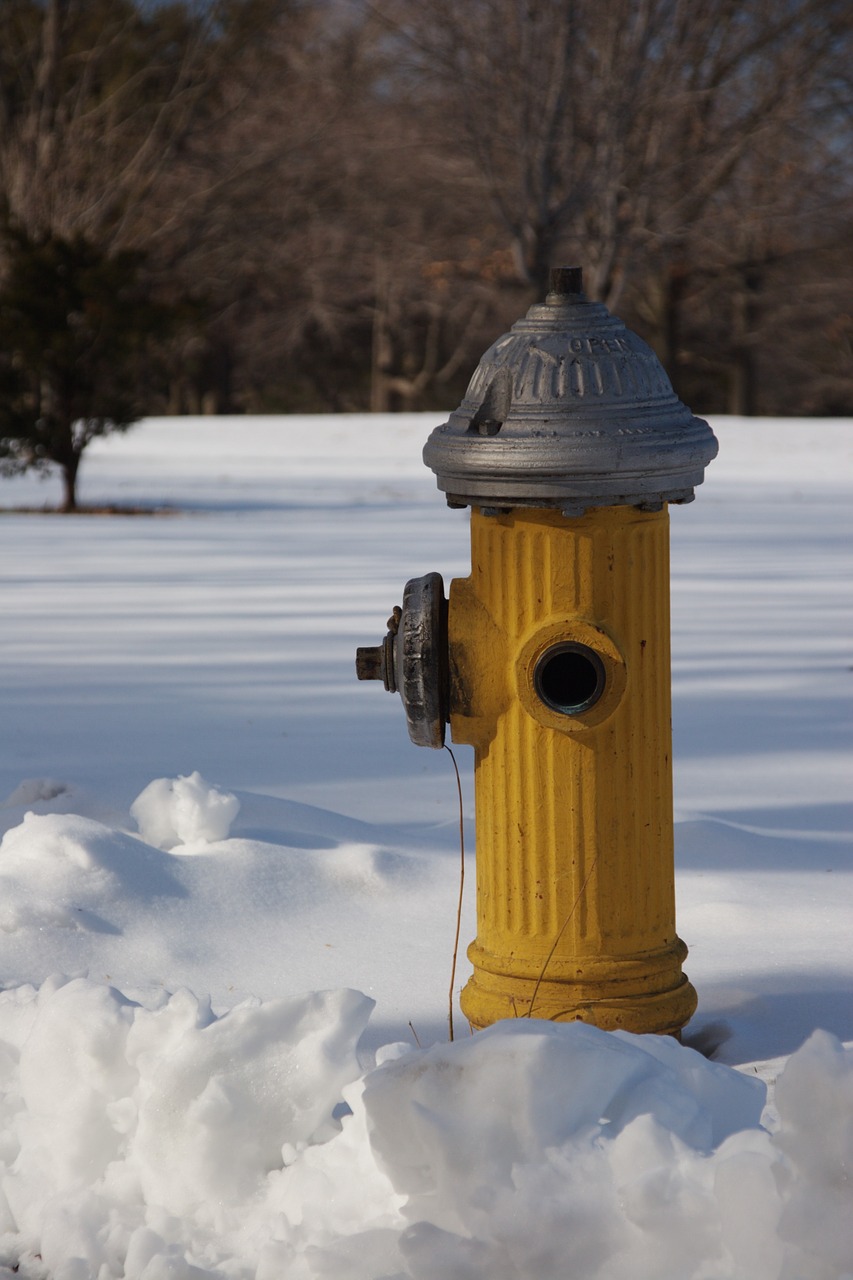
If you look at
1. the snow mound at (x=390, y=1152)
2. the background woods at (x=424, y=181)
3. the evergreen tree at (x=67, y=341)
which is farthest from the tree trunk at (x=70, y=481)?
the snow mound at (x=390, y=1152)

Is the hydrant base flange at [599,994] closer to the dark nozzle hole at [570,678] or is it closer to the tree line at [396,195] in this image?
the dark nozzle hole at [570,678]

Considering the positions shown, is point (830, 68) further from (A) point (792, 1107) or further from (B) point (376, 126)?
(A) point (792, 1107)

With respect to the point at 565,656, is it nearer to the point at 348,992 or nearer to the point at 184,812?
the point at 348,992

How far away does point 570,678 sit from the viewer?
292cm

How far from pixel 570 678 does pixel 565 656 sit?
12 cm

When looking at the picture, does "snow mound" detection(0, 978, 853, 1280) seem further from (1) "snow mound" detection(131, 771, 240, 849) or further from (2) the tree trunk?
(2) the tree trunk

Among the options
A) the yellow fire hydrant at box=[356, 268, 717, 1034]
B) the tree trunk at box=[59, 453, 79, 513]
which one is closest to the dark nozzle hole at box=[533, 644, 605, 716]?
the yellow fire hydrant at box=[356, 268, 717, 1034]

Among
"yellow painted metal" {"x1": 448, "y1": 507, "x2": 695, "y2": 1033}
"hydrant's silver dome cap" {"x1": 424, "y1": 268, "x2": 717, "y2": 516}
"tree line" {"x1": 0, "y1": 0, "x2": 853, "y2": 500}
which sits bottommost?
"yellow painted metal" {"x1": 448, "y1": 507, "x2": 695, "y2": 1033}

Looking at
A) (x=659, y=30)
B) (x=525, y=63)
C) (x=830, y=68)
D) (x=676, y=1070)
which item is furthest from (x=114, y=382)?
(x=830, y=68)

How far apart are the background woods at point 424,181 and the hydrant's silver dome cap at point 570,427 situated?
11.8 meters

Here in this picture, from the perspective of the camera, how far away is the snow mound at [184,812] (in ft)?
12.2

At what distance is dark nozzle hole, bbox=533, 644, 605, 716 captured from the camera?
2682mm

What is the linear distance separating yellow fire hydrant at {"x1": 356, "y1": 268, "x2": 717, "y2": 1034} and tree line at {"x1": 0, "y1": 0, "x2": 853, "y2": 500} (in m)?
11.7

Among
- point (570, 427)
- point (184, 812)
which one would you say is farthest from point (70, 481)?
point (570, 427)
